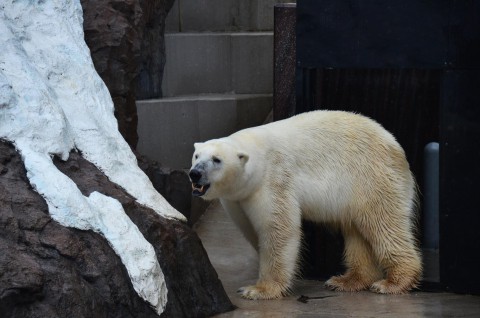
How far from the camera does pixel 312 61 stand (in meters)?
6.61

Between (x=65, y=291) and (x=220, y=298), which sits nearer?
(x=65, y=291)

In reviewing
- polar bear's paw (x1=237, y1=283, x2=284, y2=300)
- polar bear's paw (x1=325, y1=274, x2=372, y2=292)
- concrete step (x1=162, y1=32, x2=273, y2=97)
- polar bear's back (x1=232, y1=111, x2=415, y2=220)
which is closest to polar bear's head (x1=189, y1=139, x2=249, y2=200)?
polar bear's back (x1=232, y1=111, x2=415, y2=220)

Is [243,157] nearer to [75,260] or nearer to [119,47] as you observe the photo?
[119,47]

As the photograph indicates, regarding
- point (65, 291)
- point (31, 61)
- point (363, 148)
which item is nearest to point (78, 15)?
point (31, 61)

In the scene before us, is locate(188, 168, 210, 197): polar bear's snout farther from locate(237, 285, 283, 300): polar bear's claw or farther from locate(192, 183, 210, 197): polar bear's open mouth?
locate(237, 285, 283, 300): polar bear's claw

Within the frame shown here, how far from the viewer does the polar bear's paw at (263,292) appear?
6.05 m

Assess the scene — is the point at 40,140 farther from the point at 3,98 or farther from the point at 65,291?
the point at 65,291

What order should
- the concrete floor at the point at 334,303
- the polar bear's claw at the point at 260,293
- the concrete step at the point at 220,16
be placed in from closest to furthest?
the concrete floor at the point at 334,303 < the polar bear's claw at the point at 260,293 < the concrete step at the point at 220,16

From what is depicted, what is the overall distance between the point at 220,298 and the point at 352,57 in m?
1.90

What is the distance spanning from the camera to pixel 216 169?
5812 millimetres

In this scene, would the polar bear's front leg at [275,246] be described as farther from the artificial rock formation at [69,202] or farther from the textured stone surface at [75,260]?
the textured stone surface at [75,260]

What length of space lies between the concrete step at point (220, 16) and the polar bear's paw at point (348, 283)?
4337mm

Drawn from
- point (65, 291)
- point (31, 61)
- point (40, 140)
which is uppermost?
point (31, 61)

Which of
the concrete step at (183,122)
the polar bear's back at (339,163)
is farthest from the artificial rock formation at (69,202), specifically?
the concrete step at (183,122)
